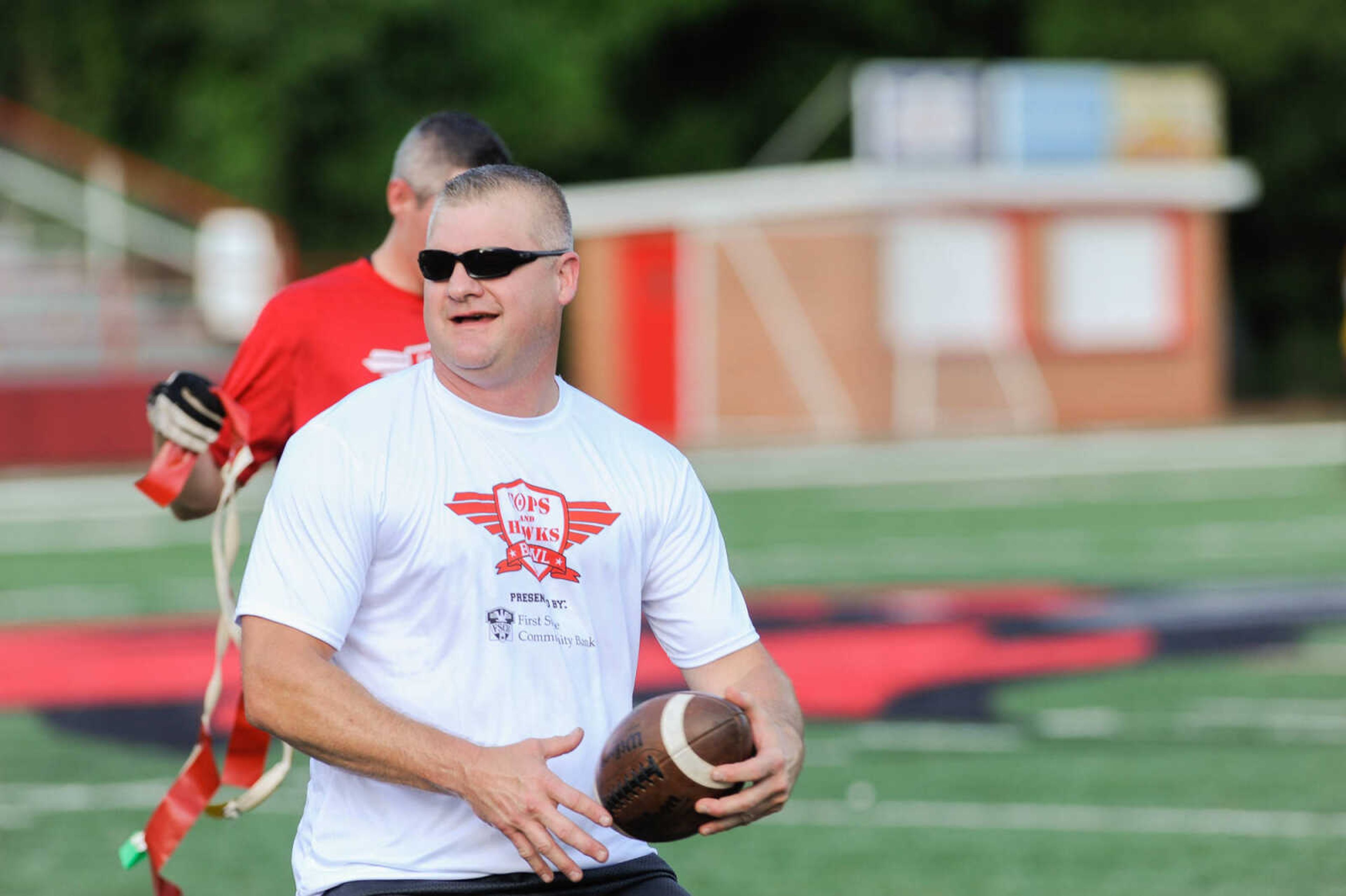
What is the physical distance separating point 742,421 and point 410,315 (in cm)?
2661

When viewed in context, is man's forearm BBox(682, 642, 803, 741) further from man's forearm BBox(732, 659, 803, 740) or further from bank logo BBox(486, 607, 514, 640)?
bank logo BBox(486, 607, 514, 640)

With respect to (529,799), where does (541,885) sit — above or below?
below

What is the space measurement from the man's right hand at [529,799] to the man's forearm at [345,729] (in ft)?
0.13

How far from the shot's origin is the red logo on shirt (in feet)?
11.3

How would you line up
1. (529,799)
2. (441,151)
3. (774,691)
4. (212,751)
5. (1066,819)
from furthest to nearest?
1. (1066,819)
2. (441,151)
3. (212,751)
4. (774,691)
5. (529,799)

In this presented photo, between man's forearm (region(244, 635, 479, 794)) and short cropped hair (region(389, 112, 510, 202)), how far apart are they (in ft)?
5.92

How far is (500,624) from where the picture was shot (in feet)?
11.3

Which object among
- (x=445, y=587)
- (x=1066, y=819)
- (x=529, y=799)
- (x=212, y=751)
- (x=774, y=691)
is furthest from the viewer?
(x=1066, y=819)

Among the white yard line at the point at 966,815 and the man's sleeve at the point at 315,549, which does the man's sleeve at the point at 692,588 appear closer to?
the man's sleeve at the point at 315,549

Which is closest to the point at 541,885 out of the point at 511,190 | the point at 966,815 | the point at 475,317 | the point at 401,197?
the point at 475,317

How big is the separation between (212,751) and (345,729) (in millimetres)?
1501

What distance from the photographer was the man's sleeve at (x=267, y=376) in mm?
4895

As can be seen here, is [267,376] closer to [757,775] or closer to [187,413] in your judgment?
[187,413]

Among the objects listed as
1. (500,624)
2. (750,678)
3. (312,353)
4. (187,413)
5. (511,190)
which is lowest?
(750,678)
